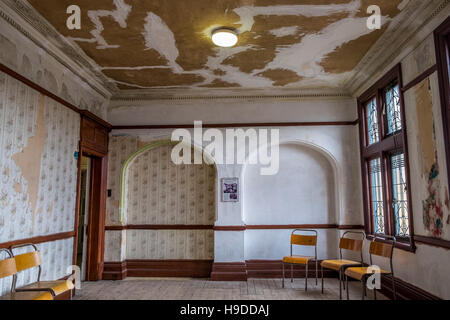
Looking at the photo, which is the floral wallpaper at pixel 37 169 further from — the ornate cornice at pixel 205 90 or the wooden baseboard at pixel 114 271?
the wooden baseboard at pixel 114 271

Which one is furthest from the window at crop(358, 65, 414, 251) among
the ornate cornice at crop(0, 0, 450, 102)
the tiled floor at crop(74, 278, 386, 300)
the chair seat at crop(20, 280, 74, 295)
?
the chair seat at crop(20, 280, 74, 295)

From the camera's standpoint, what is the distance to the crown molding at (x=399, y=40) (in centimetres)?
382

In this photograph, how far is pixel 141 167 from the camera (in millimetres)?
6910

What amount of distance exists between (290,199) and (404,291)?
2626 mm

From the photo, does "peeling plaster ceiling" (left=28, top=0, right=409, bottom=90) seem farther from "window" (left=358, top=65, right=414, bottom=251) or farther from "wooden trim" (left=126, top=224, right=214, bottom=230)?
"wooden trim" (left=126, top=224, right=214, bottom=230)

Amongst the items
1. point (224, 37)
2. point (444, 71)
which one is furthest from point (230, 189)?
point (444, 71)

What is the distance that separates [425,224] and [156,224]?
4708 millimetres

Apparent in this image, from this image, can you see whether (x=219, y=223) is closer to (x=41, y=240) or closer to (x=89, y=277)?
(x=89, y=277)

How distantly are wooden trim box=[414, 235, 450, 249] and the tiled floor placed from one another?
1273 mm

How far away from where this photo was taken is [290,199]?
6.68 metres

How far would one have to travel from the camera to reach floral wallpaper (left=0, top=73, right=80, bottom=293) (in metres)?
3.91

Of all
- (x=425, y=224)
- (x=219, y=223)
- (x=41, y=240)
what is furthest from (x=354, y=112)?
(x=41, y=240)

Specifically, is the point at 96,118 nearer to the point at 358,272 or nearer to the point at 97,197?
the point at 97,197

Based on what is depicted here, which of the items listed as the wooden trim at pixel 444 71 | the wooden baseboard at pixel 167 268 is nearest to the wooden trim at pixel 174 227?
the wooden baseboard at pixel 167 268
